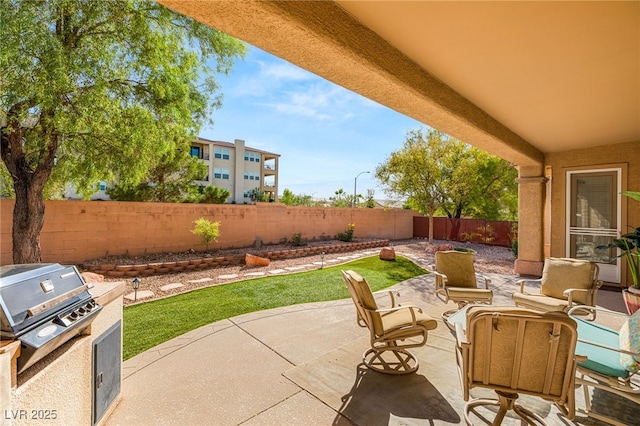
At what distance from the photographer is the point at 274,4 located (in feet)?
5.92

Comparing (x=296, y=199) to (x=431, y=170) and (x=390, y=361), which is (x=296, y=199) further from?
(x=390, y=361)

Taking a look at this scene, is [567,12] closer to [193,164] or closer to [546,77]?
[546,77]

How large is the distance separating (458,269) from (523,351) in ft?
10.8

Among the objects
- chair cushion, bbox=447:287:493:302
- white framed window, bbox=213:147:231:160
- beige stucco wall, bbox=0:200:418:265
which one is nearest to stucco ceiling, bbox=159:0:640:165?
chair cushion, bbox=447:287:493:302

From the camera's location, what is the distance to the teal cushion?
2191 mm

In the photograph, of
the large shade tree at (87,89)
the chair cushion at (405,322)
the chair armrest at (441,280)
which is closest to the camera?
the chair cushion at (405,322)

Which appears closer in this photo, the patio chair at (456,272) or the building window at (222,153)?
the patio chair at (456,272)

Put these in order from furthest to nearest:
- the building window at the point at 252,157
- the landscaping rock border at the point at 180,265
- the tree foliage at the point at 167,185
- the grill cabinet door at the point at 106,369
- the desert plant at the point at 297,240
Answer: the building window at the point at 252,157, the tree foliage at the point at 167,185, the desert plant at the point at 297,240, the landscaping rock border at the point at 180,265, the grill cabinet door at the point at 106,369

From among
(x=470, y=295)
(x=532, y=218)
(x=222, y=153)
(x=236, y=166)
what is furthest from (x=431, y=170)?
(x=222, y=153)

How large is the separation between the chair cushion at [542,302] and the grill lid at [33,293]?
17.4ft

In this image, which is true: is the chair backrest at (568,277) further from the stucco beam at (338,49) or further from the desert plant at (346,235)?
the desert plant at (346,235)

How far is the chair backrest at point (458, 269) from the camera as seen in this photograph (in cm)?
504

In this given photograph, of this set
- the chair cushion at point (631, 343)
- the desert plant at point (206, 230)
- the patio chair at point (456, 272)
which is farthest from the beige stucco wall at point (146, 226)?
the chair cushion at point (631, 343)

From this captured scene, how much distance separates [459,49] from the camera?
277 cm
